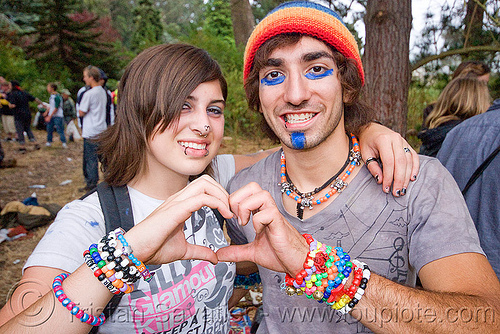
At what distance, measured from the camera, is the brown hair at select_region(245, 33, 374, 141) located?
1.75 m

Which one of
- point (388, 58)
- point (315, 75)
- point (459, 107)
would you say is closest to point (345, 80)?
point (315, 75)

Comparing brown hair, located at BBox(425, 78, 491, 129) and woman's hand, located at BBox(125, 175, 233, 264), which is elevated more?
brown hair, located at BBox(425, 78, 491, 129)

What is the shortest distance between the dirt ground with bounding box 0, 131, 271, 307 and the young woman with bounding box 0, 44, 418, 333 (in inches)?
119

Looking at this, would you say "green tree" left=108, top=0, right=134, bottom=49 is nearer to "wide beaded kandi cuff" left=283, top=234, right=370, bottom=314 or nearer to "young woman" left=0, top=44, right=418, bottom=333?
"young woman" left=0, top=44, right=418, bottom=333

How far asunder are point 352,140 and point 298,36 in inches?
25.8

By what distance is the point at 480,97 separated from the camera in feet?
11.0

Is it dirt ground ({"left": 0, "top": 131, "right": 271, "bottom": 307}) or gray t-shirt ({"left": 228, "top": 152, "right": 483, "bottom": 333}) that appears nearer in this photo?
gray t-shirt ({"left": 228, "top": 152, "right": 483, "bottom": 333})

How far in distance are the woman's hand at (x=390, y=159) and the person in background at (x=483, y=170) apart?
0.82 meters

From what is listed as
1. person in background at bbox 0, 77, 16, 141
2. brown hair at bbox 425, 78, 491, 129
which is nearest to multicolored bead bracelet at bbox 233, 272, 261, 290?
brown hair at bbox 425, 78, 491, 129

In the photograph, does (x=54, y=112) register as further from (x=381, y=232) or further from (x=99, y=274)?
(x=381, y=232)

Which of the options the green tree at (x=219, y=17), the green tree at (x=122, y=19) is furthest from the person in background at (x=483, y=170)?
the green tree at (x=122, y=19)

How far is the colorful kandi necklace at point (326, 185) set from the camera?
1.72m

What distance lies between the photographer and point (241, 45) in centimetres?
1109

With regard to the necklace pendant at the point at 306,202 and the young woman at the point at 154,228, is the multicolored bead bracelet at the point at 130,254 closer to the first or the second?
the young woman at the point at 154,228
